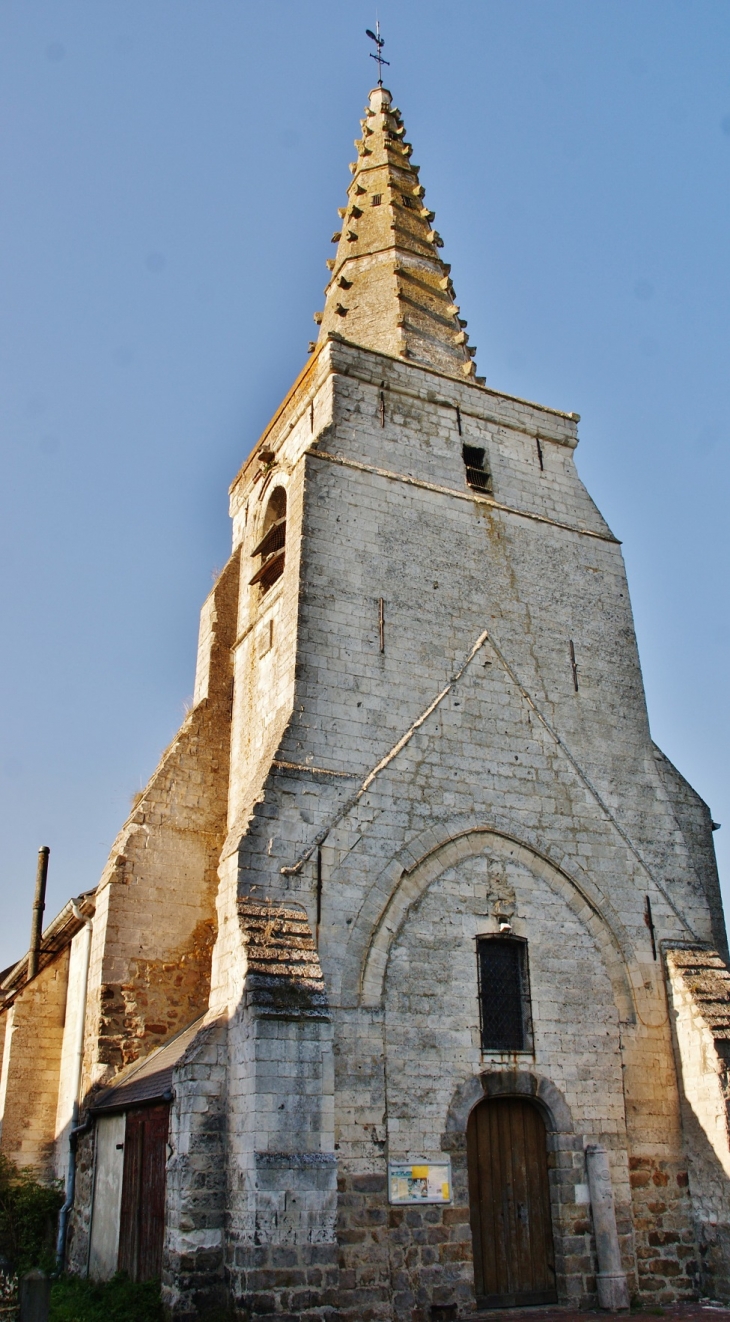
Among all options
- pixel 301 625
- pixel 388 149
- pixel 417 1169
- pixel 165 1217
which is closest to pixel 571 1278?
pixel 417 1169

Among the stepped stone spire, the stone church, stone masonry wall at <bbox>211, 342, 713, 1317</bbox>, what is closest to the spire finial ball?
the stepped stone spire

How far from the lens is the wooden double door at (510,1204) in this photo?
9.65 metres

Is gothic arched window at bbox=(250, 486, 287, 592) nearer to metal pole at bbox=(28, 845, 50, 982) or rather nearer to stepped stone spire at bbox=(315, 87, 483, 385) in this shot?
stepped stone spire at bbox=(315, 87, 483, 385)

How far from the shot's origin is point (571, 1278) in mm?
9742

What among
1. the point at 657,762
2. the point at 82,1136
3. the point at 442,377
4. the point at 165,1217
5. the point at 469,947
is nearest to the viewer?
the point at 165,1217

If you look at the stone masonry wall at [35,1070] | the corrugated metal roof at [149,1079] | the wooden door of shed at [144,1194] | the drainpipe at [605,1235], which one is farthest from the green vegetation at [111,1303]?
the drainpipe at [605,1235]

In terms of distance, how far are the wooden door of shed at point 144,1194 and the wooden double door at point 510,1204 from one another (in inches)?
119

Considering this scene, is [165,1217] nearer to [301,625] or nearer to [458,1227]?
[458,1227]

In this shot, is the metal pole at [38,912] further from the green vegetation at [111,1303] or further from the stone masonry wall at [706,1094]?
the stone masonry wall at [706,1094]

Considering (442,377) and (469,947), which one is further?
(442,377)

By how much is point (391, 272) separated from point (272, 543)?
5421 mm

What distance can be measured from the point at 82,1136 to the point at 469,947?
17.2ft

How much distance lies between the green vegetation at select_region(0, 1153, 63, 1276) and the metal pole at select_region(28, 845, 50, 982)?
131 inches

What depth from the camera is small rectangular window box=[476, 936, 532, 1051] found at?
10.4m
